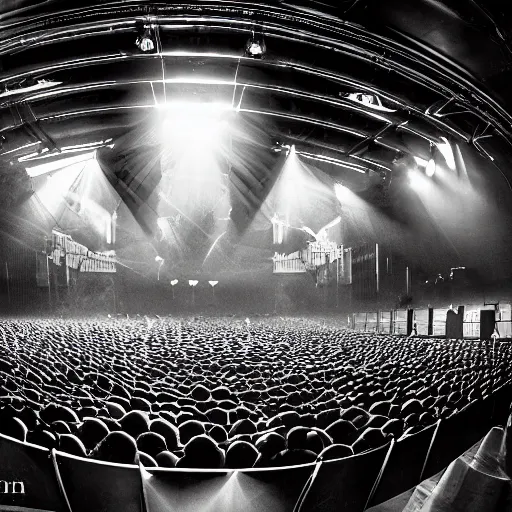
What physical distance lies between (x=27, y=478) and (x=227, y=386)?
1.19 m

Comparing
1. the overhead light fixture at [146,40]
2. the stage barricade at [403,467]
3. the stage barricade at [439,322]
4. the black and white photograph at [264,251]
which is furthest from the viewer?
the overhead light fixture at [146,40]

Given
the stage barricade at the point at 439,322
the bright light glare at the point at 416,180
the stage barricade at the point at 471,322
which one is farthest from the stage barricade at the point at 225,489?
the bright light glare at the point at 416,180

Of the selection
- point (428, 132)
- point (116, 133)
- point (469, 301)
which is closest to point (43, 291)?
point (116, 133)

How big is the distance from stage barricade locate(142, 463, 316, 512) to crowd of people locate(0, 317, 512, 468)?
0.09 m

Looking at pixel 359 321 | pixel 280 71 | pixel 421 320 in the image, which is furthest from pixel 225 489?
pixel 280 71

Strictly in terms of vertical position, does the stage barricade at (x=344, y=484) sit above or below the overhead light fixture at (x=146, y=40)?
below

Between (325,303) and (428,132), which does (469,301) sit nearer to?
(325,303)

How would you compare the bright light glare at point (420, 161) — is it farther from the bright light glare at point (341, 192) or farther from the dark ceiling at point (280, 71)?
the bright light glare at point (341, 192)

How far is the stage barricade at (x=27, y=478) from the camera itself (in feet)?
6.54

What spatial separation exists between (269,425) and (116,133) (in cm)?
223

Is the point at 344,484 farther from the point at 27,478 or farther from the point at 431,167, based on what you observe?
the point at 431,167

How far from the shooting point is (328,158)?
293 cm

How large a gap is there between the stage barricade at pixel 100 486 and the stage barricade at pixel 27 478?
0.07 metres

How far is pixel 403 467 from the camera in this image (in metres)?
2.20
